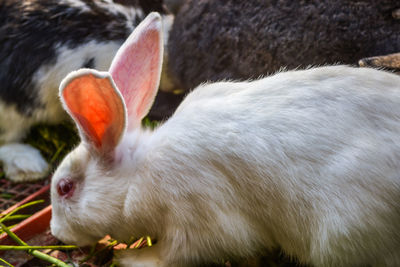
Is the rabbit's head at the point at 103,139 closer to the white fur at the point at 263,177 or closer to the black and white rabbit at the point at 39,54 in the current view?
the white fur at the point at 263,177

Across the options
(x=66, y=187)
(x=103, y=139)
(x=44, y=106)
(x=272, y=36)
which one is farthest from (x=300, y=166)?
(x=44, y=106)

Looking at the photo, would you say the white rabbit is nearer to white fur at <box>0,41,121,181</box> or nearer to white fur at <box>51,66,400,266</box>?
white fur at <box>51,66,400,266</box>

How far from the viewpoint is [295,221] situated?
1184 mm

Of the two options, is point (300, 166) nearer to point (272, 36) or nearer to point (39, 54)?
point (272, 36)

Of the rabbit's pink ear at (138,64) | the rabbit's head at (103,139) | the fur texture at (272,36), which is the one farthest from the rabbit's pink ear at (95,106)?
the fur texture at (272,36)

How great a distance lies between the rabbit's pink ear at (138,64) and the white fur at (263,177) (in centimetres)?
10

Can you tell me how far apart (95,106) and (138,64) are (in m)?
0.23

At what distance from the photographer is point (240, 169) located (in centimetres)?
120

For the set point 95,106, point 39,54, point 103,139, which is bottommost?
point 39,54

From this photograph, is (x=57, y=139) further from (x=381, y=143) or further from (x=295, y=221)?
(x=381, y=143)

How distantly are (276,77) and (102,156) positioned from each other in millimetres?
526

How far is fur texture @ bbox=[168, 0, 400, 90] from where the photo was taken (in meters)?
1.79

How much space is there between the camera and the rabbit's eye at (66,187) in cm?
137

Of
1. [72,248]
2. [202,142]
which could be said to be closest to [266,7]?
[202,142]
